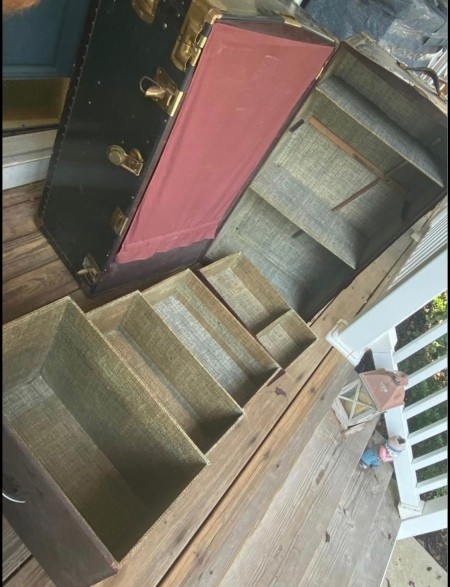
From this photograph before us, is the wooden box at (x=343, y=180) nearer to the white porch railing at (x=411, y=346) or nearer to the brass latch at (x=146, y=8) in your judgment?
the white porch railing at (x=411, y=346)

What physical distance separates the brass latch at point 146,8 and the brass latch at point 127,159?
247mm

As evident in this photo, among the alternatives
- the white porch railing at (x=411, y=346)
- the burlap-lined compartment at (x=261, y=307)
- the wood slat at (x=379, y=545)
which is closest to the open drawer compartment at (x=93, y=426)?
the burlap-lined compartment at (x=261, y=307)

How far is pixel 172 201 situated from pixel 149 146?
23 centimetres

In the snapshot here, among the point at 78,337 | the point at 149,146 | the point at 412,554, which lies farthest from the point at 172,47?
the point at 412,554

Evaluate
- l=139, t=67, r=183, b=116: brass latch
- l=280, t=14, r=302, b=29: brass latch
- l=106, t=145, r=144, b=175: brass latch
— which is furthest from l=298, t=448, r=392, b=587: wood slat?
l=280, t=14, r=302, b=29: brass latch

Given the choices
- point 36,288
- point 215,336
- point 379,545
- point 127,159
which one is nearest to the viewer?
point 127,159

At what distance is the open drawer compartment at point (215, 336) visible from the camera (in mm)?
1493

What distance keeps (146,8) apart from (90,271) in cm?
66

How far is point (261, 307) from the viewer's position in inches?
72.0

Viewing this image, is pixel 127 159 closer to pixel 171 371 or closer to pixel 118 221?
pixel 118 221

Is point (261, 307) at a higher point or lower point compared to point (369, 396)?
higher

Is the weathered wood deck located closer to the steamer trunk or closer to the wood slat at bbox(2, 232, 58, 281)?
the wood slat at bbox(2, 232, 58, 281)

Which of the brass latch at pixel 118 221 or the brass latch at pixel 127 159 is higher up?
the brass latch at pixel 127 159

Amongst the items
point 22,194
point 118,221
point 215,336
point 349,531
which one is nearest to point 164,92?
point 118,221
